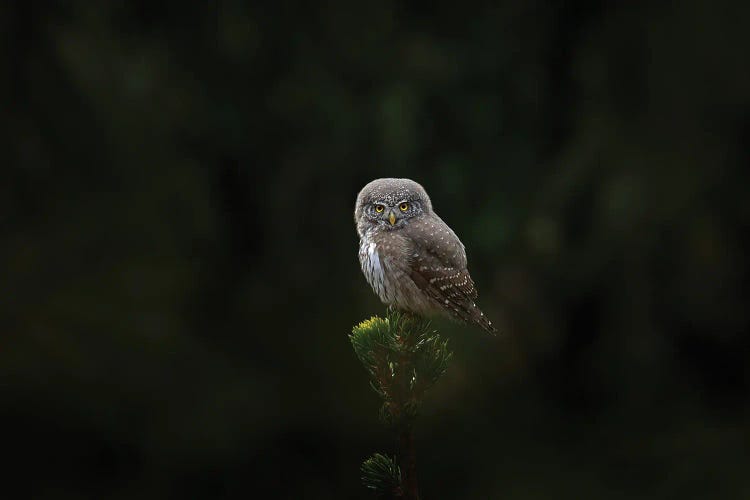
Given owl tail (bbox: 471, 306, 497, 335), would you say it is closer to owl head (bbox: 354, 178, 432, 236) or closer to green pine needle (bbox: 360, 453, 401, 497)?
owl head (bbox: 354, 178, 432, 236)

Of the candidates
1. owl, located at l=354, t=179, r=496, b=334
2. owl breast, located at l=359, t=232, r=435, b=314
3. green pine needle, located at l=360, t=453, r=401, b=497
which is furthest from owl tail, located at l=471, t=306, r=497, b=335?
green pine needle, located at l=360, t=453, r=401, b=497

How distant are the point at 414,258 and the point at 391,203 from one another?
6.3 inches

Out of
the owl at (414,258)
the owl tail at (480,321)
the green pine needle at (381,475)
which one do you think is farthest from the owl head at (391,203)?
the green pine needle at (381,475)

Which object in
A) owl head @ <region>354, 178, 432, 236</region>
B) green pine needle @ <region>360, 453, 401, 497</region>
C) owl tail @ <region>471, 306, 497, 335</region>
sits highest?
owl head @ <region>354, 178, 432, 236</region>

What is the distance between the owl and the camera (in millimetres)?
2305

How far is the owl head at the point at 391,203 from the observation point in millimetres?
2326

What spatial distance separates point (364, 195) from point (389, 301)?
1.01 ft

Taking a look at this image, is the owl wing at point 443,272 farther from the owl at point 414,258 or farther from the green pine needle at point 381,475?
the green pine needle at point 381,475

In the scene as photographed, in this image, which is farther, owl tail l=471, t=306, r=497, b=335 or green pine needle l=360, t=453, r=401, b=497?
owl tail l=471, t=306, r=497, b=335

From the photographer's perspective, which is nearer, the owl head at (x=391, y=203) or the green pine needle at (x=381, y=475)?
the green pine needle at (x=381, y=475)

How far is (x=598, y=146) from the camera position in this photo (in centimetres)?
341

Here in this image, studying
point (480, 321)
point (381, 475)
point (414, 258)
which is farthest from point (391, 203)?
point (381, 475)

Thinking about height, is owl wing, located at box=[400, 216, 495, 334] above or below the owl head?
below

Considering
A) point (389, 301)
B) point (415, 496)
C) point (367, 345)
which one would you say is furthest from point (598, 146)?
point (415, 496)
